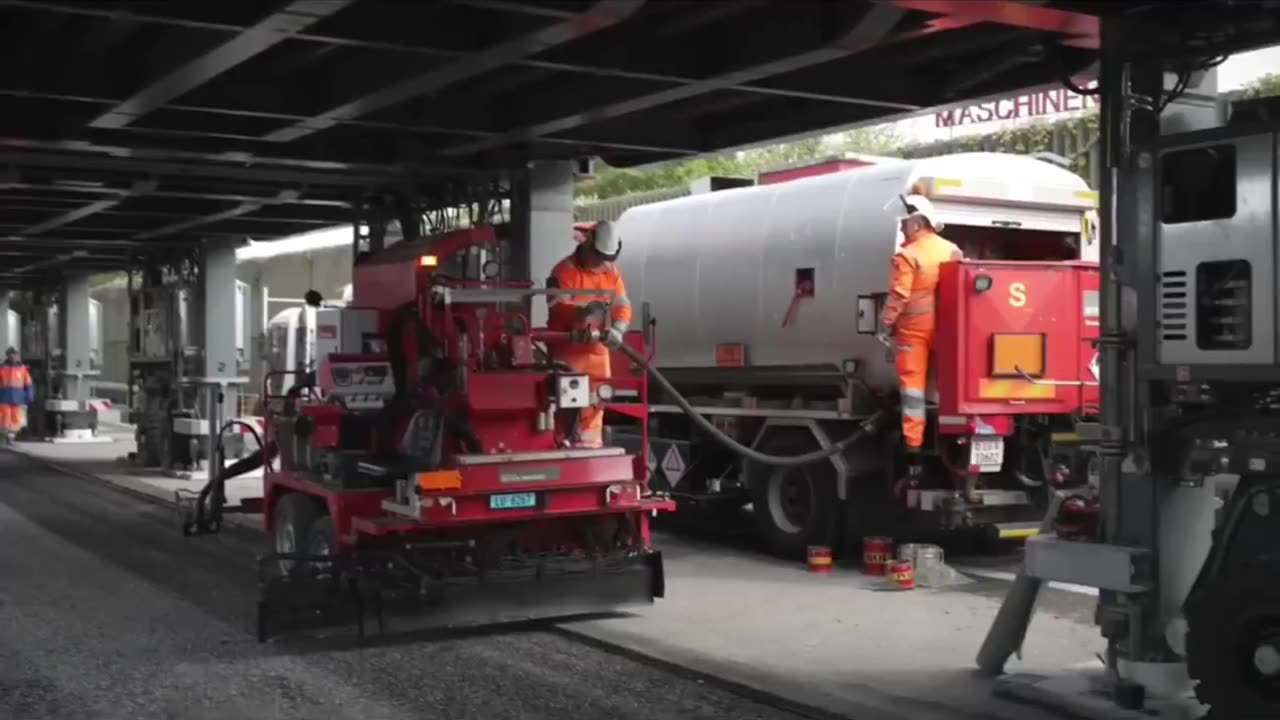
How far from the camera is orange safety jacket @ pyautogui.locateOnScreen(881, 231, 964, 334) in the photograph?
438 inches

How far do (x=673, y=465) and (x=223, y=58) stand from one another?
6.71 m

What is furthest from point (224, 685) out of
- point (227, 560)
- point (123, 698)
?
point (227, 560)

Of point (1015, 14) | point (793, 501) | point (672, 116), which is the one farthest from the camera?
point (793, 501)

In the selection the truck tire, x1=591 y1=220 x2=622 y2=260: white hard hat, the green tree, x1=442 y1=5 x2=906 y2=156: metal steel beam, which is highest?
the green tree

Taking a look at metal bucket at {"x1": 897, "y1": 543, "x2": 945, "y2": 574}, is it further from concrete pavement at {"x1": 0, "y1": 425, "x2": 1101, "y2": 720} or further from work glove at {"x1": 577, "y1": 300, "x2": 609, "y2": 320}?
work glove at {"x1": 577, "y1": 300, "x2": 609, "y2": 320}

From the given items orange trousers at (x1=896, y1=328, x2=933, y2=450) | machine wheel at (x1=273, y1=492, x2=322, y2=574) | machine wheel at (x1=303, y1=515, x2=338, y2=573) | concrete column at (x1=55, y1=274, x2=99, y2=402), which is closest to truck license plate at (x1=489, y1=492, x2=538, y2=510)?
machine wheel at (x1=303, y1=515, x2=338, y2=573)

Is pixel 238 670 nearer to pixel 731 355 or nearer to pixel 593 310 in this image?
pixel 593 310

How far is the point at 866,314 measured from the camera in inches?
465

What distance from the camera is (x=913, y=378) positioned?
1126 centimetres

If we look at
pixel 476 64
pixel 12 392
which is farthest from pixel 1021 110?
pixel 12 392

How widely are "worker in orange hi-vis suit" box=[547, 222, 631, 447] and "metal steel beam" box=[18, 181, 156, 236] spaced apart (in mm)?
5010

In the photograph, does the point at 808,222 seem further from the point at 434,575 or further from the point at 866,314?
the point at 434,575

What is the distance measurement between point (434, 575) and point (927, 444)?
4.44m

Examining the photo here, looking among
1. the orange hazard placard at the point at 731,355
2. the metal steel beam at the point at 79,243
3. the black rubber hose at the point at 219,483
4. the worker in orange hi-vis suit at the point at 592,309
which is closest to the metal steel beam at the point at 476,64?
the worker in orange hi-vis suit at the point at 592,309
